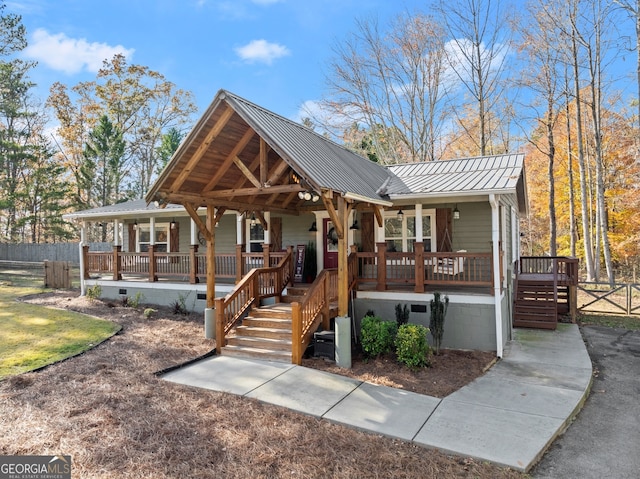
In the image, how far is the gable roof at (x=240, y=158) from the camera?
7.14 meters

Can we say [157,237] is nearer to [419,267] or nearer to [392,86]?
[419,267]

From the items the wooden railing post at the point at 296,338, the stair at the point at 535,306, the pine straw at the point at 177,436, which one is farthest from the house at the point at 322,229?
the pine straw at the point at 177,436

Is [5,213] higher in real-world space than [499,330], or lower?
higher

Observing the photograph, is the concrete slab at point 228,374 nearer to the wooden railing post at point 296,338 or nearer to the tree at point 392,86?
the wooden railing post at point 296,338

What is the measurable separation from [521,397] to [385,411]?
2.32m

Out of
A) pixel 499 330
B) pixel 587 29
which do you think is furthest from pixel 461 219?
pixel 587 29

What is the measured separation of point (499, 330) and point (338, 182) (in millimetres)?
4531

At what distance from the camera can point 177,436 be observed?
4.59 m

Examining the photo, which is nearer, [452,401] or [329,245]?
[452,401]

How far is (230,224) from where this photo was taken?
45.6ft

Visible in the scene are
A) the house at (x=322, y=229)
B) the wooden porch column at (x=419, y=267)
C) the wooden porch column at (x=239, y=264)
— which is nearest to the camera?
the house at (x=322, y=229)

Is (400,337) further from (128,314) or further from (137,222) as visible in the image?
(137,222)

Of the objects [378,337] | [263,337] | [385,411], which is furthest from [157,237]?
[385,411]

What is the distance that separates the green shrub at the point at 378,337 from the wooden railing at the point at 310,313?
0.88m
